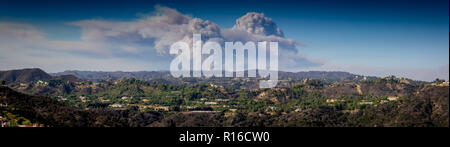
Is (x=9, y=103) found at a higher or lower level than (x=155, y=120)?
higher

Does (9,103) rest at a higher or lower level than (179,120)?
higher
